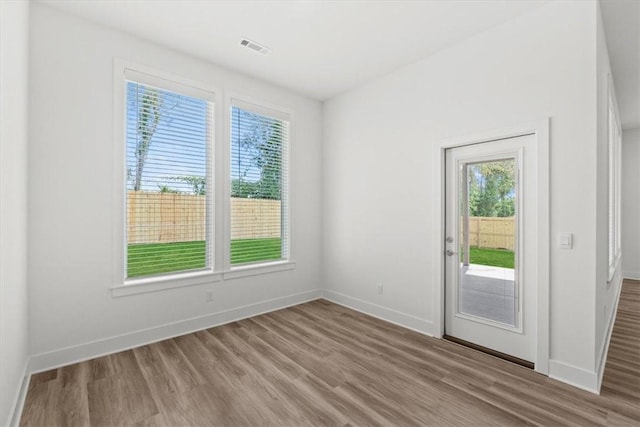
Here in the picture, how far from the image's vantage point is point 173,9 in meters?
2.74

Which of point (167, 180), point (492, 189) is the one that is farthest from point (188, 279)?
point (492, 189)

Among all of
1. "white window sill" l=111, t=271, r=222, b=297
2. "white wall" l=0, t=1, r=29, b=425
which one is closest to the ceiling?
"white wall" l=0, t=1, r=29, b=425

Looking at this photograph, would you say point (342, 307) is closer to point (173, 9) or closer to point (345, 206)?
point (345, 206)

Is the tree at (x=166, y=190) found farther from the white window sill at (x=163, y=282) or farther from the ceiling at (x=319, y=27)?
the ceiling at (x=319, y=27)

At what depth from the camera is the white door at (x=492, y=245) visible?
279 cm

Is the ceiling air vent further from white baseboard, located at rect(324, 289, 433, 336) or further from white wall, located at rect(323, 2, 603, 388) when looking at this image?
white baseboard, located at rect(324, 289, 433, 336)

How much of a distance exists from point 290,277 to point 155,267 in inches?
72.4

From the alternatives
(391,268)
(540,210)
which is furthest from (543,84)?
(391,268)

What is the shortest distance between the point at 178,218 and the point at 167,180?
441 millimetres

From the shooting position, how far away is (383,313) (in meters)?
3.94

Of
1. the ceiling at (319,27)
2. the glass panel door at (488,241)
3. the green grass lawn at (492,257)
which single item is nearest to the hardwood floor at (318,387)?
the glass panel door at (488,241)

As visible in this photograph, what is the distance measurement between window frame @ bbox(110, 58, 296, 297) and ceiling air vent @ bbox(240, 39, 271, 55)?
26.9 inches

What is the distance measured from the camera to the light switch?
2.48 m

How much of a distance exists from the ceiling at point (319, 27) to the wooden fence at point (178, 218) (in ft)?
5.51
